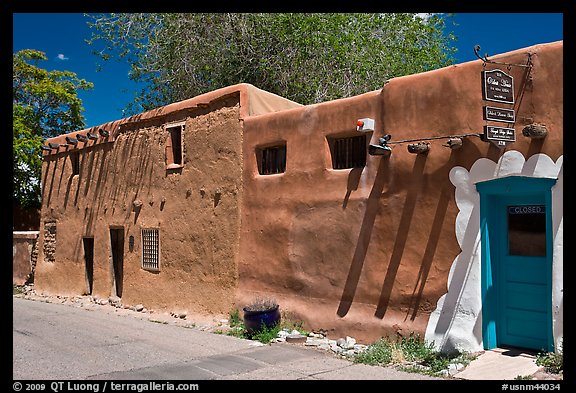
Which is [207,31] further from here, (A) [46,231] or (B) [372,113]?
(B) [372,113]

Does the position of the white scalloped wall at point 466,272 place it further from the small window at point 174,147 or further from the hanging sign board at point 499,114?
the small window at point 174,147

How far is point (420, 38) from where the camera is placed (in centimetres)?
2134

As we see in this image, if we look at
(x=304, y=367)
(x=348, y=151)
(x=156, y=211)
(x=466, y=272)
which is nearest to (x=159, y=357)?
(x=304, y=367)

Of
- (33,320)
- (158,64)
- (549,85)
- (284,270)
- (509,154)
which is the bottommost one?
(33,320)

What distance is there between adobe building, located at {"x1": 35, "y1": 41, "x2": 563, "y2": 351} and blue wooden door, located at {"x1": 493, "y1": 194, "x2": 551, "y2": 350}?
0.06 feet

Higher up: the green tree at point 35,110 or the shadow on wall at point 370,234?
the green tree at point 35,110

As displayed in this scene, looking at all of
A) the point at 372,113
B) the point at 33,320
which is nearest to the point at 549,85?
the point at 372,113

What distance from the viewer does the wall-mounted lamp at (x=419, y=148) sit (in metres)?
8.09

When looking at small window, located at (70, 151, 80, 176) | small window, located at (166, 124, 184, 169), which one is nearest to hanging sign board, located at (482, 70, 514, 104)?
small window, located at (166, 124, 184, 169)

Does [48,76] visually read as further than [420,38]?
Yes

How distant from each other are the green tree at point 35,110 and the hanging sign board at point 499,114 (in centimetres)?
1952

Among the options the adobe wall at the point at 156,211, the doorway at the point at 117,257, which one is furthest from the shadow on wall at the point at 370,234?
the doorway at the point at 117,257

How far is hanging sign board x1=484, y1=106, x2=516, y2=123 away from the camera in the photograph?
694 cm

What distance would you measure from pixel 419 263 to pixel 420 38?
50.4 feet
